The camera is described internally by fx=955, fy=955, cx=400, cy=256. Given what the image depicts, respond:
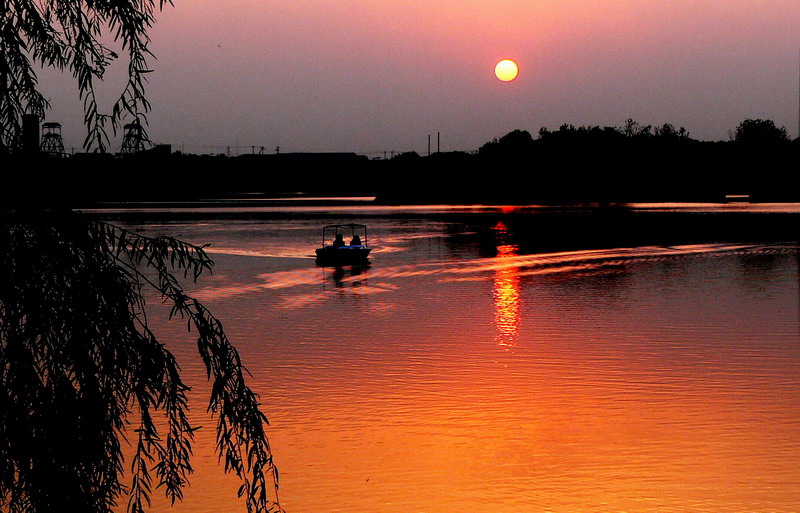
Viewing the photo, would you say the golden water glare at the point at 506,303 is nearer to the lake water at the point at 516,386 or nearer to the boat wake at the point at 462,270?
the lake water at the point at 516,386

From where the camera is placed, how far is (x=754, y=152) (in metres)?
198

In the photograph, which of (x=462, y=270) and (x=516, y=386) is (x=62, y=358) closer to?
(x=516, y=386)

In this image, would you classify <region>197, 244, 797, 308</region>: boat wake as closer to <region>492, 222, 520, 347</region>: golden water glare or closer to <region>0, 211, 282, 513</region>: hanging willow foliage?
<region>492, 222, 520, 347</region>: golden water glare

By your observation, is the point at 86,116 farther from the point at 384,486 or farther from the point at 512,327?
the point at 512,327

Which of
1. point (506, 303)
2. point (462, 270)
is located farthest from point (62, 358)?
point (462, 270)

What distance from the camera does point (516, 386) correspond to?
2731 centimetres

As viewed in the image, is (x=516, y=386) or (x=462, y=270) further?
(x=462, y=270)

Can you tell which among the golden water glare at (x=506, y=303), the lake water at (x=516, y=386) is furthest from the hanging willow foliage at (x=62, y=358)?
the golden water glare at (x=506, y=303)

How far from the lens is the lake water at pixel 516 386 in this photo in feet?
60.6

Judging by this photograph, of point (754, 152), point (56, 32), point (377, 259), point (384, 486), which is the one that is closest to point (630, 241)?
point (377, 259)

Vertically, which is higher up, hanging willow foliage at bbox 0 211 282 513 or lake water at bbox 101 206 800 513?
hanging willow foliage at bbox 0 211 282 513

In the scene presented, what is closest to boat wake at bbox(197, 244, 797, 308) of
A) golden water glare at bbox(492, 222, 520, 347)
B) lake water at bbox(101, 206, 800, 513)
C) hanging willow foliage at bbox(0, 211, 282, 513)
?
lake water at bbox(101, 206, 800, 513)

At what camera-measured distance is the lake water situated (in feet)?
60.6

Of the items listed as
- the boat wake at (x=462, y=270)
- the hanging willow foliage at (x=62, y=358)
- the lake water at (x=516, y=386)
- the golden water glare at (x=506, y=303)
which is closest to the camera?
the hanging willow foliage at (x=62, y=358)
